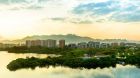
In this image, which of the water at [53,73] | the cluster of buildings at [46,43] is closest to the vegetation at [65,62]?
the water at [53,73]

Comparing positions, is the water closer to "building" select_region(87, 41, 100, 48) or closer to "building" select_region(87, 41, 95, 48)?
"building" select_region(87, 41, 95, 48)

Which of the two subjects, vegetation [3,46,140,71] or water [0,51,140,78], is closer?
Result: water [0,51,140,78]

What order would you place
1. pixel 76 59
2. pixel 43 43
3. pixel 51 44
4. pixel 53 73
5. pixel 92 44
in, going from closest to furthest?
1. pixel 53 73
2. pixel 76 59
3. pixel 43 43
4. pixel 51 44
5. pixel 92 44

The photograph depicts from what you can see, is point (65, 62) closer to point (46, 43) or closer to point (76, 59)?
point (76, 59)

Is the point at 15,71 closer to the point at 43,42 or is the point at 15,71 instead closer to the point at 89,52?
the point at 43,42

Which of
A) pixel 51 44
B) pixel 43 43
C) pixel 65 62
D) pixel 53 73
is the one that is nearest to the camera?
pixel 53 73

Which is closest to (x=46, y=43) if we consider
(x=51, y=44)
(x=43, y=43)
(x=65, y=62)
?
(x=43, y=43)

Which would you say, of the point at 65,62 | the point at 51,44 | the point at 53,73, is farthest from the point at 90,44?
the point at 53,73

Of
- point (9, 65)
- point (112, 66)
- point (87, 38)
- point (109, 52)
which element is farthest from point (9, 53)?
point (109, 52)

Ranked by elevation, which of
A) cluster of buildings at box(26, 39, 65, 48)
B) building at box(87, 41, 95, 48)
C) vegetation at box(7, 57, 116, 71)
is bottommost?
vegetation at box(7, 57, 116, 71)

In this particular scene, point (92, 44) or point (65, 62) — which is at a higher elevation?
point (92, 44)

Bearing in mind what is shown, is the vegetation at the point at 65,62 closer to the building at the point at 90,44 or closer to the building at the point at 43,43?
the building at the point at 43,43

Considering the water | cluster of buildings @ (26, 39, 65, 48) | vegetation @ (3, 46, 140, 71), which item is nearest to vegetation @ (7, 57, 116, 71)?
vegetation @ (3, 46, 140, 71)

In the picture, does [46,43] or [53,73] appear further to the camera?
[46,43]
